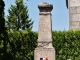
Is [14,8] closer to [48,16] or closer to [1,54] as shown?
[1,54]

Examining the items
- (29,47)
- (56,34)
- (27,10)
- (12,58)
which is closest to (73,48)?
(56,34)

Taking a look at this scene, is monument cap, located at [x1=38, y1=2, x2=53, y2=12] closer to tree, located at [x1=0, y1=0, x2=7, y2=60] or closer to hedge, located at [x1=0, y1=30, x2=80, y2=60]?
tree, located at [x1=0, y1=0, x2=7, y2=60]

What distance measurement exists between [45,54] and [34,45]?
2.86 m

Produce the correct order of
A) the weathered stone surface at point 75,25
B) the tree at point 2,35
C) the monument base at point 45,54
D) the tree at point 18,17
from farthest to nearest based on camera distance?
the tree at point 18,17
the weathered stone surface at point 75,25
the tree at point 2,35
the monument base at point 45,54

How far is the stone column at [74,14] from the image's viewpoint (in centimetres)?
1192

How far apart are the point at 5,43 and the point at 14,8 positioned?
706 inches

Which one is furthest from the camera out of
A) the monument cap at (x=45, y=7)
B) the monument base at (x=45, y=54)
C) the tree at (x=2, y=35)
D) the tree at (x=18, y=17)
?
the tree at (x=18, y=17)

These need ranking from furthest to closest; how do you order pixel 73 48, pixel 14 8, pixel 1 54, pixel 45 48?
pixel 14 8 < pixel 73 48 < pixel 1 54 < pixel 45 48

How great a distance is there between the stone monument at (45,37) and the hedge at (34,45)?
2.73 m

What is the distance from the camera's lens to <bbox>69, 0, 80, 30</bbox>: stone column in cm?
1192

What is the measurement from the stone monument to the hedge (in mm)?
2731

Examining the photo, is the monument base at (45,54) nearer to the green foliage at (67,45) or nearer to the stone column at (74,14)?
the green foliage at (67,45)

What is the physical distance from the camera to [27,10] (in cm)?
2950

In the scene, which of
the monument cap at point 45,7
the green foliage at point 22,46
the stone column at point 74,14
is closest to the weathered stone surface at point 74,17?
the stone column at point 74,14
